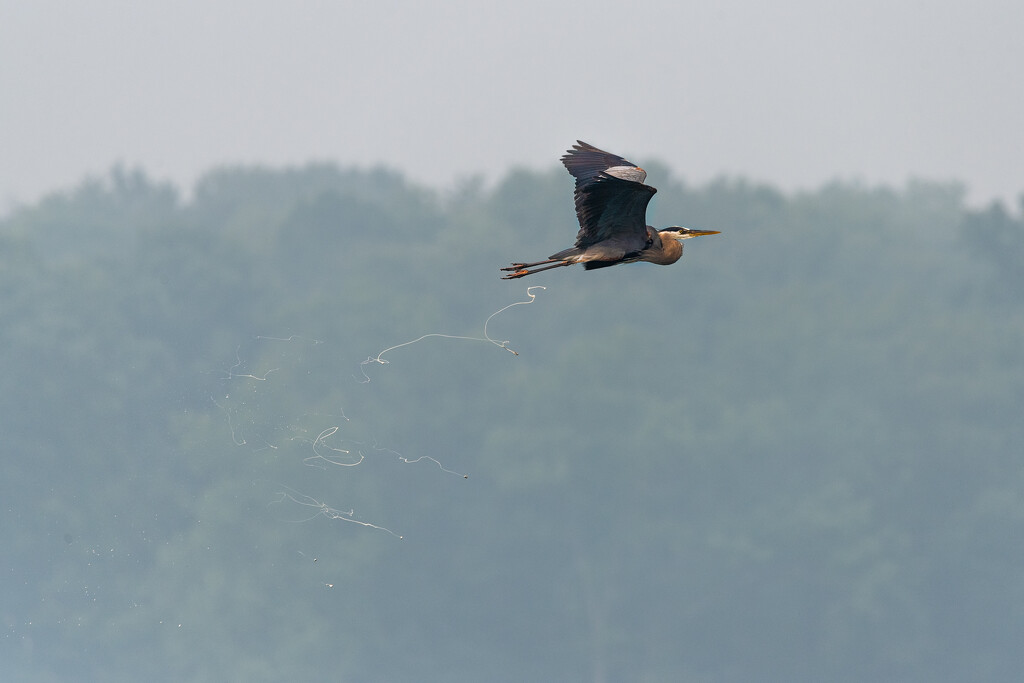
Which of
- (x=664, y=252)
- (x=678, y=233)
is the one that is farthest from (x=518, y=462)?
(x=664, y=252)

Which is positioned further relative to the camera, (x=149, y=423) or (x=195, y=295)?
(x=195, y=295)

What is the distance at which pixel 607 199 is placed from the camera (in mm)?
16969

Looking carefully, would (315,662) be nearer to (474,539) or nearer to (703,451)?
(474,539)

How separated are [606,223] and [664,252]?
896 millimetres

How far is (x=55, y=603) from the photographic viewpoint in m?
73.6

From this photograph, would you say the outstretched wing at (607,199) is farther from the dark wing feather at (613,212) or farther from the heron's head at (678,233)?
the heron's head at (678,233)

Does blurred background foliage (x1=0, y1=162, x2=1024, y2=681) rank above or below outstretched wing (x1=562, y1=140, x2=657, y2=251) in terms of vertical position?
above

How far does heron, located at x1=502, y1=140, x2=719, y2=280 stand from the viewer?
666 inches

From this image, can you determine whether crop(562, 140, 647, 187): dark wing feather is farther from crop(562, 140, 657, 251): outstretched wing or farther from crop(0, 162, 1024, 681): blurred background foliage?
crop(0, 162, 1024, 681): blurred background foliage

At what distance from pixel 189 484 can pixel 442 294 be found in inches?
707

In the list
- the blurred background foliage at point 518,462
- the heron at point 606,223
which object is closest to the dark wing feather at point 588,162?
the heron at point 606,223

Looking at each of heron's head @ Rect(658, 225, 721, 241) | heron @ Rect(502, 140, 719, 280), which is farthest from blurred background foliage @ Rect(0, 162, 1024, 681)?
heron @ Rect(502, 140, 719, 280)

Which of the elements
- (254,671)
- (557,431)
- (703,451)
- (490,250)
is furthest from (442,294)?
(254,671)

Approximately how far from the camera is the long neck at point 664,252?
17734 mm
